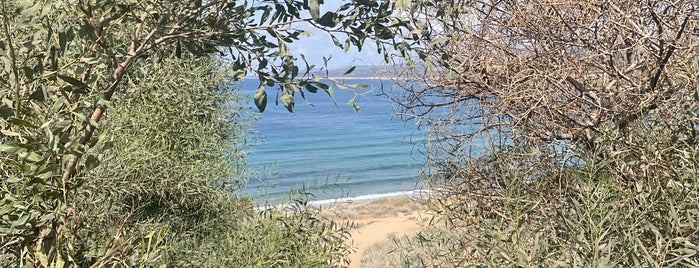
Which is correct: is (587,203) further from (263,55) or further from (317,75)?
(263,55)

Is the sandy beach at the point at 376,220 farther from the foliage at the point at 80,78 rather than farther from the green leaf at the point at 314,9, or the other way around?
the green leaf at the point at 314,9

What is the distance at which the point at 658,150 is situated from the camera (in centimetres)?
298

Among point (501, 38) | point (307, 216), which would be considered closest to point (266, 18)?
point (501, 38)

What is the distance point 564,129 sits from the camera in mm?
4254

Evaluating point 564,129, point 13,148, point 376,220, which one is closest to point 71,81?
point 13,148

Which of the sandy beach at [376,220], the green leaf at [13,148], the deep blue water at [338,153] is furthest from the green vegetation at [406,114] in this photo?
the deep blue water at [338,153]

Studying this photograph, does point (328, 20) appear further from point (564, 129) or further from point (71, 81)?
point (564, 129)

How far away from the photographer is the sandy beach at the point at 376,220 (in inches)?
672

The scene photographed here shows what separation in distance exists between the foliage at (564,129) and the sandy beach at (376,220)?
9.76 metres

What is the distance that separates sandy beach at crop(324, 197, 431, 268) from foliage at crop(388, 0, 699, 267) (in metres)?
9.76

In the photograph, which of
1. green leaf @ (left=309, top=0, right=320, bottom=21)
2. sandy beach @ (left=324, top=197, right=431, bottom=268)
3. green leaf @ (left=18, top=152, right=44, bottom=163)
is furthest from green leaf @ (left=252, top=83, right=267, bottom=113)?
sandy beach @ (left=324, top=197, right=431, bottom=268)

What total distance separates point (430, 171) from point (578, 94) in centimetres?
121

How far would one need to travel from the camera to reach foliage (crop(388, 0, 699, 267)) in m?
2.47

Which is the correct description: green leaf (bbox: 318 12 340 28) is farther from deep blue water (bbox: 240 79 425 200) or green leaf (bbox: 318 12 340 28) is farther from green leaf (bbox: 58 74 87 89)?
A: deep blue water (bbox: 240 79 425 200)
